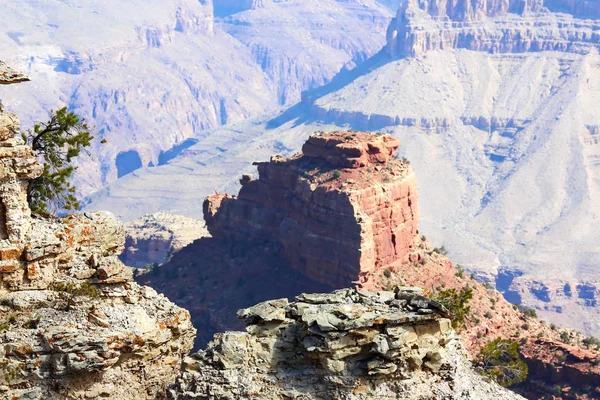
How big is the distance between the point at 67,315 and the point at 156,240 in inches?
4549

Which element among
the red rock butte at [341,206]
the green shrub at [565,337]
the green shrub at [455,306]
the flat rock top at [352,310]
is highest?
the flat rock top at [352,310]

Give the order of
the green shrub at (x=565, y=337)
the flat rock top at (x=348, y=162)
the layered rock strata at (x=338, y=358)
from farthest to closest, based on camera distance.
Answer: the flat rock top at (x=348, y=162) < the green shrub at (x=565, y=337) < the layered rock strata at (x=338, y=358)

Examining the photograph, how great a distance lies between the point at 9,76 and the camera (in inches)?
1236

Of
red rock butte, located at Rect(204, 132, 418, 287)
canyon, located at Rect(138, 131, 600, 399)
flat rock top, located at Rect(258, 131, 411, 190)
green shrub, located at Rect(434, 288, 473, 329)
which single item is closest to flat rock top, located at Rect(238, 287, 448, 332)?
green shrub, located at Rect(434, 288, 473, 329)

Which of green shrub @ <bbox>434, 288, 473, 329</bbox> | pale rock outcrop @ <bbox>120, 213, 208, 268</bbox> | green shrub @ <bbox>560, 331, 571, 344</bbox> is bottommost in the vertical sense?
pale rock outcrop @ <bbox>120, 213, 208, 268</bbox>

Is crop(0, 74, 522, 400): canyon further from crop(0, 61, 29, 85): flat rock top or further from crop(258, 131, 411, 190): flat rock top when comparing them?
crop(258, 131, 411, 190): flat rock top

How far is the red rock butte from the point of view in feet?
289

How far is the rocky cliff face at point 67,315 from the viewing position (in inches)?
1165

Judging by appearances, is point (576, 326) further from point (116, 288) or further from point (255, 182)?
point (116, 288)

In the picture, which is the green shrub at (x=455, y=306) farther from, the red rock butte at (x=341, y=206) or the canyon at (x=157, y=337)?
the red rock butte at (x=341, y=206)

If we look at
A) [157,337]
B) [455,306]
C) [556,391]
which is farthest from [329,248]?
[157,337]

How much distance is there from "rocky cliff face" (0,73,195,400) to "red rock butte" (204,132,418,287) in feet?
184

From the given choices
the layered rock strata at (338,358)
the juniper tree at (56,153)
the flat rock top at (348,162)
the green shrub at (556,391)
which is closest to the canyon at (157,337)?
the layered rock strata at (338,358)

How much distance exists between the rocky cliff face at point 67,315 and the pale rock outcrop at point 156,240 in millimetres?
105080
